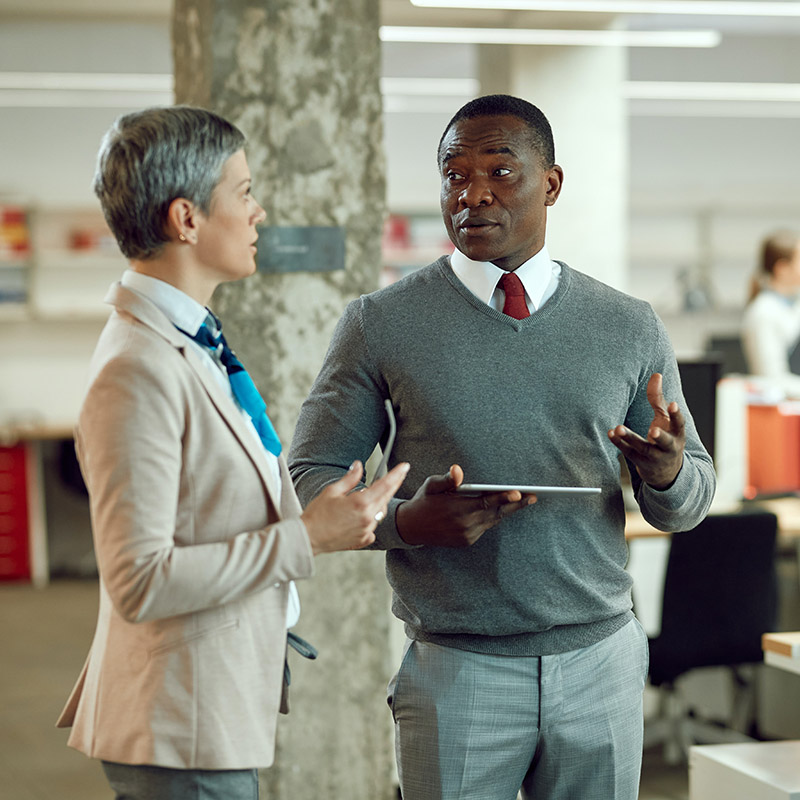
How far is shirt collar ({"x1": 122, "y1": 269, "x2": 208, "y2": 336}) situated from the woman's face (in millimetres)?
58

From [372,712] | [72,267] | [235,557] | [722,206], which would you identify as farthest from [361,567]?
[722,206]

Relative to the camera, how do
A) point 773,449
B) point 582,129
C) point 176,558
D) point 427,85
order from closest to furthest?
point 176,558, point 773,449, point 582,129, point 427,85

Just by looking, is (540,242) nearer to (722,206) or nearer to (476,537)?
(476,537)

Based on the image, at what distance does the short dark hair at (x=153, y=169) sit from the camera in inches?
53.4

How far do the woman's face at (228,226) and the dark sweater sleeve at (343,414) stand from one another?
0.91 feet

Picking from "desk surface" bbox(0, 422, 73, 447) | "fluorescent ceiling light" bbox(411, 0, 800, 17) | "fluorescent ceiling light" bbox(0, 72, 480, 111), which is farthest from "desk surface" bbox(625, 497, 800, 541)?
"desk surface" bbox(0, 422, 73, 447)

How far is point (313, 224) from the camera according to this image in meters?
2.91

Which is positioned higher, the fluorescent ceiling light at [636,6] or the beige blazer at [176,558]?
the fluorescent ceiling light at [636,6]

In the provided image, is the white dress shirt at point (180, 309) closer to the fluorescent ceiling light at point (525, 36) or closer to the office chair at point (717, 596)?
the office chair at point (717, 596)

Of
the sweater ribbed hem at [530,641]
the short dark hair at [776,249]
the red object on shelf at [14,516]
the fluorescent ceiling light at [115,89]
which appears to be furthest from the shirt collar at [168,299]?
the red object on shelf at [14,516]

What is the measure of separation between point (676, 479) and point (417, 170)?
7.53m

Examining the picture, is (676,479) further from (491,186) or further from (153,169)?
(153,169)

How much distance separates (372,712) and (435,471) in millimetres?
1557

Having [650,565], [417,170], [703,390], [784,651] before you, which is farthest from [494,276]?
[417,170]
